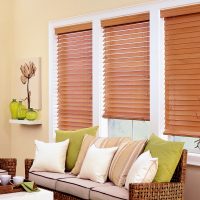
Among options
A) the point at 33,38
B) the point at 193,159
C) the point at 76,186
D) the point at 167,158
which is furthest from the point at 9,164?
the point at 33,38

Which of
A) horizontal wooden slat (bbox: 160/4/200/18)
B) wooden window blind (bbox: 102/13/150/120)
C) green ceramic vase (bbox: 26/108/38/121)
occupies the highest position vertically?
horizontal wooden slat (bbox: 160/4/200/18)

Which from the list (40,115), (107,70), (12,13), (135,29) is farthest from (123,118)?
(12,13)

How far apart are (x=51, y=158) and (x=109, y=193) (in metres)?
1.34

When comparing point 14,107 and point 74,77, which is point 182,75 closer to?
point 74,77

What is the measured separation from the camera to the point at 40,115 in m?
7.14

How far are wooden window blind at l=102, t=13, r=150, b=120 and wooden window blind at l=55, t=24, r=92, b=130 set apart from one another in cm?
36

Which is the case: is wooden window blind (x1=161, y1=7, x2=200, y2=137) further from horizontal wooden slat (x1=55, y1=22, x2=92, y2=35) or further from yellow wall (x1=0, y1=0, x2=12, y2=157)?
yellow wall (x1=0, y1=0, x2=12, y2=157)

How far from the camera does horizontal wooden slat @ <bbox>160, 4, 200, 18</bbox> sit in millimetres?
5031

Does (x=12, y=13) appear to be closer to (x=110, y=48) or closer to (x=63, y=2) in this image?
(x=63, y=2)

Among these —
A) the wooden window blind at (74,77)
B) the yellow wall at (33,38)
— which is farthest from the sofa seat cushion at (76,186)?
the yellow wall at (33,38)

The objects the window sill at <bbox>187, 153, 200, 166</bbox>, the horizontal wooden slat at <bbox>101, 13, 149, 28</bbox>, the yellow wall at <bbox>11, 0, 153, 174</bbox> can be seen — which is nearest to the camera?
the window sill at <bbox>187, 153, 200, 166</bbox>

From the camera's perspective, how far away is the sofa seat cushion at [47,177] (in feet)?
17.4

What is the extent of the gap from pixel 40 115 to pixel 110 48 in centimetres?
168

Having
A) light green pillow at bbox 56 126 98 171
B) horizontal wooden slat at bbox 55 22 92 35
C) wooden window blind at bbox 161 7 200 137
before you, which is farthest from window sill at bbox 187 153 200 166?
horizontal wooden slat at bbox 55 22 92 35
